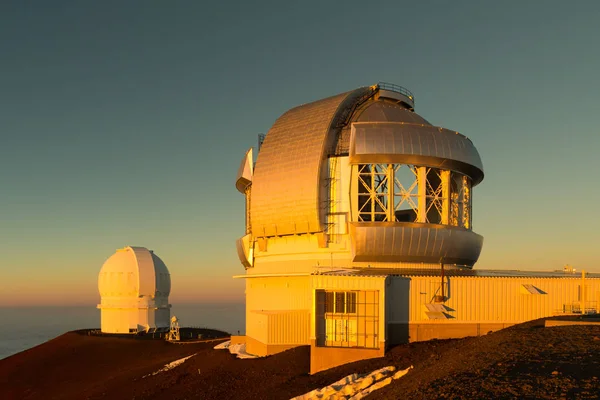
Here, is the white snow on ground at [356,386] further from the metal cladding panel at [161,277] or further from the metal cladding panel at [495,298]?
the metal cladding panel at [161,277]

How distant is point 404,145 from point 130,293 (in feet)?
112

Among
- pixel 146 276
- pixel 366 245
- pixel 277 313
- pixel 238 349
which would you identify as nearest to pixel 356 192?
pixel 366 245

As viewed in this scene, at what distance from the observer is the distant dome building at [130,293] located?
55.6 meters

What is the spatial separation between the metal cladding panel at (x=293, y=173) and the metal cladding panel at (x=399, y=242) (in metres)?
2.32

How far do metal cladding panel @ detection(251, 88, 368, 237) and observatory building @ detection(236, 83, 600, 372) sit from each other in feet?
0.20

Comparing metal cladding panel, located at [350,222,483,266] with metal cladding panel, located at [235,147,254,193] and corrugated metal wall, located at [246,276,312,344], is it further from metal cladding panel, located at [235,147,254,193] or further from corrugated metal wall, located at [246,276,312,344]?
metal cladding panel, located at [235,147,254,193]

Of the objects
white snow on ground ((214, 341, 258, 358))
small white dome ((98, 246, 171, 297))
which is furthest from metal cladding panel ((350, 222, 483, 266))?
small white dome ((98, 246, 171, 297))

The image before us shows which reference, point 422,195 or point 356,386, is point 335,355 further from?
point 422,195

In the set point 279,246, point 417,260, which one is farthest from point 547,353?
point 279,246

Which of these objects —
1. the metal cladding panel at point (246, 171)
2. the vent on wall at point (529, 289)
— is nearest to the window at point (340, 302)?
the vent on wall at point (529, 289)

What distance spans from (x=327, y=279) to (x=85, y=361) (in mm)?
26731

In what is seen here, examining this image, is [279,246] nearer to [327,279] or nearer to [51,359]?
[327,279]

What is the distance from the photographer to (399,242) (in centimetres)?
3014

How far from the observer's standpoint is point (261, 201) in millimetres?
32781
